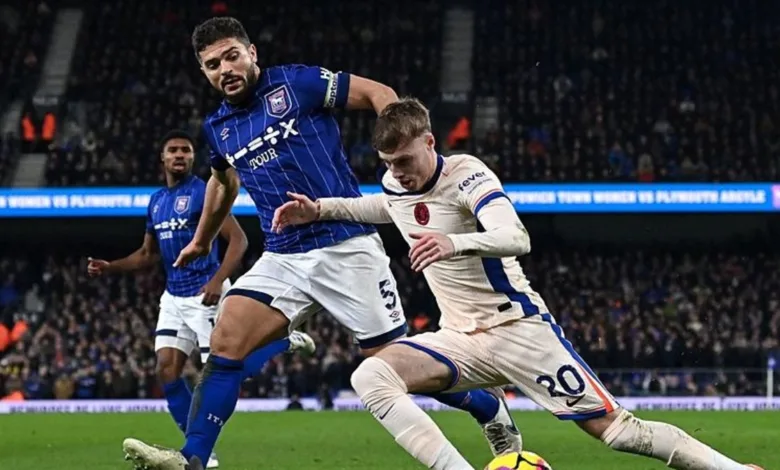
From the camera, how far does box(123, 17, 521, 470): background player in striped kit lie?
24.6ft

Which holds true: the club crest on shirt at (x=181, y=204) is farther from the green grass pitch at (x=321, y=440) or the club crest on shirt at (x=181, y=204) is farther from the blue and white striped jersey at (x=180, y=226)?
the green grass pitch at (x=321, y=440)

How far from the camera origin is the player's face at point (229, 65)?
7.42m

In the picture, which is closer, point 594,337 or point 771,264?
point 594,337

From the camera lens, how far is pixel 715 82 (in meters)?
31.0

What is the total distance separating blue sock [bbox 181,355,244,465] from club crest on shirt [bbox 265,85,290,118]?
1409mm

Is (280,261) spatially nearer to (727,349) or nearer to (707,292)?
(727,349)

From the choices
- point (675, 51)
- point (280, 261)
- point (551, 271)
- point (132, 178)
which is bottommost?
point (551, 271)

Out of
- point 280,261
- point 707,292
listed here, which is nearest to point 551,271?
point 707,292

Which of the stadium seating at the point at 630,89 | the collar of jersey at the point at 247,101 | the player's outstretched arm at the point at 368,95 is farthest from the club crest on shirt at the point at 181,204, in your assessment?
the stadium seating at the point at 630,89

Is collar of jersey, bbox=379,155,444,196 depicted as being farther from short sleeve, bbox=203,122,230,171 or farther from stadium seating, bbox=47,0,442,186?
stadium seating, bbox=47,0,442,186

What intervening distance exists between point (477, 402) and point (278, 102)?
80.6 inches

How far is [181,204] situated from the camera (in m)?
11.1

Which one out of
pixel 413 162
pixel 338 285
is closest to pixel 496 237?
pixel 413 162

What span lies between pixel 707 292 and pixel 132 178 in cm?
1217
